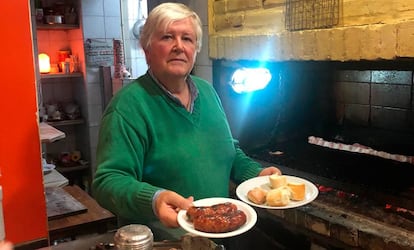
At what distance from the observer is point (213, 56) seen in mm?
2256

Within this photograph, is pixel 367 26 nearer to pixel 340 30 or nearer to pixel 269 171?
pixel 340 30

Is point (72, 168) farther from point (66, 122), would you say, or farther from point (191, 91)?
point (191, 91)

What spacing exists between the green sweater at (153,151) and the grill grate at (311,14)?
2.00ft

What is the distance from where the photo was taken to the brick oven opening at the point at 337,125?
1.72m

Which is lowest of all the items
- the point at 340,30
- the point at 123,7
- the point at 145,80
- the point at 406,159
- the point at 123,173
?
the point at 406,159

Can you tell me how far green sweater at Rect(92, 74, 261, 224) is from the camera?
1.18m

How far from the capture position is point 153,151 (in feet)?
4.19

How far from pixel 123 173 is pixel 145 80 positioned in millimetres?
311

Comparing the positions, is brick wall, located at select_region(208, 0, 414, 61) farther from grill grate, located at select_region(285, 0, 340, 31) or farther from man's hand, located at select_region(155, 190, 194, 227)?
man's hand, located at select_region(155, 190, 194, 227)

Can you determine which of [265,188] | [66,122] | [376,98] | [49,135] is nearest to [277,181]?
[265,188]

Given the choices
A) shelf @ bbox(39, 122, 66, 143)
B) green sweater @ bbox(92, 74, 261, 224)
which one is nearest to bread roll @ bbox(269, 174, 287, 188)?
green sweater @ bbox(92, 74, 261, 224)

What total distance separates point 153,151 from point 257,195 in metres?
0.33

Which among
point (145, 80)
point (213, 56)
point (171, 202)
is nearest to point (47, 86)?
point (213, 56)

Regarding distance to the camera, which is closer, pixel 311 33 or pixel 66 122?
pixel 311 33
